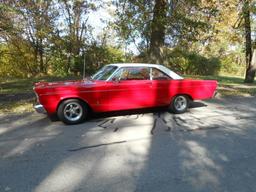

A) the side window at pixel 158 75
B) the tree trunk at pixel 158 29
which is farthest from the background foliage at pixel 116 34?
the side window at pixel 158 75

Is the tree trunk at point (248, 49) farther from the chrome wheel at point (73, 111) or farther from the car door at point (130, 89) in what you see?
the chrome wheel at point (73, 111)

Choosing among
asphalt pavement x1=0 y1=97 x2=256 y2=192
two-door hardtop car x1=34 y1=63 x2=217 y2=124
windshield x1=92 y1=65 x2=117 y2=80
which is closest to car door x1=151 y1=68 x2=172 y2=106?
two-door hardtop car x1=34 y1=63 x2=217 y2=124

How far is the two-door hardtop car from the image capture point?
6.62m

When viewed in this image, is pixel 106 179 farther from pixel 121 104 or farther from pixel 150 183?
pixel 121 104

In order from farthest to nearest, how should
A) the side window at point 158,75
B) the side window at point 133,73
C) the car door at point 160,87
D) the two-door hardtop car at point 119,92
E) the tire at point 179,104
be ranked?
the tire at point 179,104
the side window at point 158,75
the car door at point 160,87
the side window at point 133,73
the two-door hardtop car at point 119,92

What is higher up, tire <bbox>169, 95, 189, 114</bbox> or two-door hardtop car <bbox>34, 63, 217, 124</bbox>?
two-door hardtop car <bbox>34, 63, 217, 124</bbox>

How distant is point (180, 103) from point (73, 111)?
10.1 feet

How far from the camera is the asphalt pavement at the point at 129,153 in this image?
3.72 metres

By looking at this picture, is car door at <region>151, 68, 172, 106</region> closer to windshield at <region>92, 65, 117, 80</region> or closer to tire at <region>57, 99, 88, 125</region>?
windshield at <region>92, 65, 117, 80</region>

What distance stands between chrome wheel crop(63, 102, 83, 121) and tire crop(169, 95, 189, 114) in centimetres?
259

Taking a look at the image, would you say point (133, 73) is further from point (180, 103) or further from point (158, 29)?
point (158, 29)

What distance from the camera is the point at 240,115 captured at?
312 inches

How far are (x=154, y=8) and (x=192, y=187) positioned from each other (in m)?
9.72

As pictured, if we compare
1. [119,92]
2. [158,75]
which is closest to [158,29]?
[158,75]
